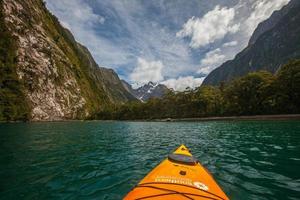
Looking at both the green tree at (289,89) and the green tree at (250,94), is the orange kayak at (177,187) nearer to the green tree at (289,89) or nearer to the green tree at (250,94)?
the green tree at (289,89)

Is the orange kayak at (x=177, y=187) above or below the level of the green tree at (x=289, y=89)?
below

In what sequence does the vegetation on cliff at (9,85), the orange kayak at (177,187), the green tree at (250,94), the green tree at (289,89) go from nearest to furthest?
the orange kayak at (177,187) < the green tree at (289,89) < the green tree at (250,94) < the vegetation on cliff at (9,85)

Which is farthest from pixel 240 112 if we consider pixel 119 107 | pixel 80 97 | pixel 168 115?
pixel 80 97

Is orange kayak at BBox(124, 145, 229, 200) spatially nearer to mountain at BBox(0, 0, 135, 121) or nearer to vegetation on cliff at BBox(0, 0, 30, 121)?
mountain at BBox(0, 0, 135, 121)

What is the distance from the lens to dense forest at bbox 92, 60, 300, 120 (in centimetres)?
6706

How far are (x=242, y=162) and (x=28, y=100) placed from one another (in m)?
126

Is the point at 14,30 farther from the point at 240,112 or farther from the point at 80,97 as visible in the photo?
the point at 240,112

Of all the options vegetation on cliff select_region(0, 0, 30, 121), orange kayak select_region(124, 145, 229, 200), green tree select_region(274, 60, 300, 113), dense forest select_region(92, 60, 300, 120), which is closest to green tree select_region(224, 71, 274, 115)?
dense forest select_region(92, 60, 300, 120)

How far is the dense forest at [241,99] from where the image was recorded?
220 ft

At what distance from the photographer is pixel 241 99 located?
3322 inches

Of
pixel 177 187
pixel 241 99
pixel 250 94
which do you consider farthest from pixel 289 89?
pixel 177 187

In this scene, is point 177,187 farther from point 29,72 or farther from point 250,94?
point 29,72

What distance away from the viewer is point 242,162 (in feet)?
37.6

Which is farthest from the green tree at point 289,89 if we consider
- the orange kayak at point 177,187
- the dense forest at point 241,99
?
the orange kayak at point 177,187
